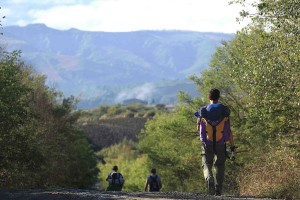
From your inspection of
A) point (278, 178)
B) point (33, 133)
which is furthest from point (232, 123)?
point (278, 178)

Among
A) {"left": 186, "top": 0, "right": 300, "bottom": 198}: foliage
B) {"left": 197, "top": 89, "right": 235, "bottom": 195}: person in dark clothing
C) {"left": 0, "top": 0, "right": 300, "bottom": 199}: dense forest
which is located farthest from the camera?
{"left": 0, "top": 0, "right": 300, "bottom": 199}: dense forest

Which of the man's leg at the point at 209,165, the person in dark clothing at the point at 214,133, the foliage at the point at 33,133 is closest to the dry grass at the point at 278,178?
the man's leg at the point at 209,165

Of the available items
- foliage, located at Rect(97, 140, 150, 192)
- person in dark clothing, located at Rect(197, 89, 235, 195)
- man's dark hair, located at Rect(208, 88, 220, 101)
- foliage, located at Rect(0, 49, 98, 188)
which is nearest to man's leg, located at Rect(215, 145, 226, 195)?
person in dark clothing, located at Rect(197, 89, 235, 195)

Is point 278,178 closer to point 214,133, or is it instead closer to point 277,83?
point 277,83

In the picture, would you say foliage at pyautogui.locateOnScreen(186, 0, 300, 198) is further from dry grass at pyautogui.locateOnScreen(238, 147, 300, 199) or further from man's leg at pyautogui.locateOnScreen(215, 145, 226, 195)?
man's leg at pyautogui.locateOnScreen(215, 145, 226, 195)

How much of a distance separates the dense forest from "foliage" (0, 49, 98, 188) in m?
0.06

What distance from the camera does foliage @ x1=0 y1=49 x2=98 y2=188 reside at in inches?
974

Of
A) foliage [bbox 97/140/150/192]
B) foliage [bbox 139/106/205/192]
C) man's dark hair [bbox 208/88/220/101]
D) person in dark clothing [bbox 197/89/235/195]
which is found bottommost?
foliage [bbox 97/140/150/192]

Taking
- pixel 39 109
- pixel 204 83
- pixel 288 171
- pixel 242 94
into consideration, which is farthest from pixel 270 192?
pixel 39 109

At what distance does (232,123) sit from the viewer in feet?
110

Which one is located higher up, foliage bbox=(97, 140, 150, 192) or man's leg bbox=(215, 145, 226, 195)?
man's leg bbox=(215, 145, 226, 195)

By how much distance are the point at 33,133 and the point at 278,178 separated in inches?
650

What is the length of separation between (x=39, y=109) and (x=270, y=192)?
31076 millimetres

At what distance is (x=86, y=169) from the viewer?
184ft
